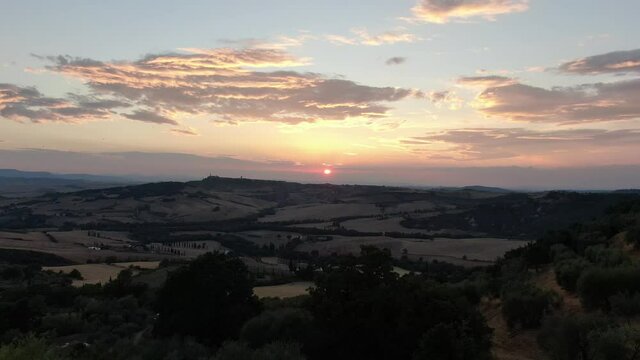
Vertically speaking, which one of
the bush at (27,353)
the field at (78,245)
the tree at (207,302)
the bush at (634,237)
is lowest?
the field at (78,245)

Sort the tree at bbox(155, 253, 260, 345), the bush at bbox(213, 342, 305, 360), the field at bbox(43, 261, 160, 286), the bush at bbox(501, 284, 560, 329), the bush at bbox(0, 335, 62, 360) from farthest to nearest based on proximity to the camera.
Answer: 1. the field at bbox(43, 261, 160, 286)
2. the tree at bbox(155, 253, 260, 345)
3. the bush at bbox(501, 284, 560, 329)
4. the bush at bbox(213, 342, 305, 360)
5. the bush at bbox(0, 335, 62, 360)

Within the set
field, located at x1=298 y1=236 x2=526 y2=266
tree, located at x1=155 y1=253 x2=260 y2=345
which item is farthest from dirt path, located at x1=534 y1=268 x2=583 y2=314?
field, located at x1=298 y1=236 x2=526 y2=266

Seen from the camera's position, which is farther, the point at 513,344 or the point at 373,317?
the point at 513,344

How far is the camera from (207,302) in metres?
32.7

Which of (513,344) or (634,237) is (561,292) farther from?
(634,237)

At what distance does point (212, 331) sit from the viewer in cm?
3197

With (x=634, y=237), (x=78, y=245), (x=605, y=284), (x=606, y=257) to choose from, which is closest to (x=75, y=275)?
(x=78, y=245)

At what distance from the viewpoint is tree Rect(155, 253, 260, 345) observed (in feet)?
104

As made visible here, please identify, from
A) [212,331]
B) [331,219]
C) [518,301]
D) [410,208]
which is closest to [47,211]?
[331,219]

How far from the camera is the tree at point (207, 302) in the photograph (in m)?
31.7

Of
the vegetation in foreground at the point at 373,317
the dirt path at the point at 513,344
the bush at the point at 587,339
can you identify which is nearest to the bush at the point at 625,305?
the vegetation in foreground at the point at 373,317

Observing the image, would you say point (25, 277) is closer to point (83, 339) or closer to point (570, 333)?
point (83, 339)

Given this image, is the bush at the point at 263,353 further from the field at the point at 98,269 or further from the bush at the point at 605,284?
the field at the point at 98,269

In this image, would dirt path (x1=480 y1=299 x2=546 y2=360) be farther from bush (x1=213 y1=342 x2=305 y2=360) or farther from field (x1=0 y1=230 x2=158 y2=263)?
field (x1=0 y1=230 x2=158 y2=263)
